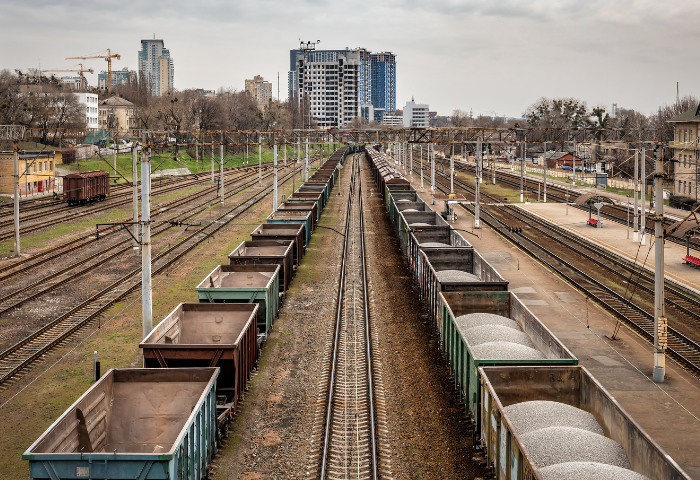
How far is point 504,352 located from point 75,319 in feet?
55.4

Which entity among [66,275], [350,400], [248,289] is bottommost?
[350,400]

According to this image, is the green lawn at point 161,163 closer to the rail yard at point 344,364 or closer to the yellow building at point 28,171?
the yellow building at point 28,171

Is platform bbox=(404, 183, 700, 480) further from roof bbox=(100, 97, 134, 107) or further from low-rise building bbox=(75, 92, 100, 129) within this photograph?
roof bbox=(100, 97, 134, 107)

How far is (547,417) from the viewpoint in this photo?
40.2 ft

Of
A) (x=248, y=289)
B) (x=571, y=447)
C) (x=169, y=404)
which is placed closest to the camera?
(x=571, y=447)

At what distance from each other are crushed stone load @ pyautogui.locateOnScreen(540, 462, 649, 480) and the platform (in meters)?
4.89

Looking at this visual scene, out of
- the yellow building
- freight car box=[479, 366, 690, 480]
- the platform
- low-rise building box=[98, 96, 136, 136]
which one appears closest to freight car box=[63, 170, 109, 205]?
the yellow building

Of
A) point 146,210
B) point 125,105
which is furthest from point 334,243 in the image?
point 125,105

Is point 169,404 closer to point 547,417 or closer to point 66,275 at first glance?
point 547,417

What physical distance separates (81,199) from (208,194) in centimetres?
1416

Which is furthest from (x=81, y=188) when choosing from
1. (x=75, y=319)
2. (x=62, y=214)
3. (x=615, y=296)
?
(x=615, y=296)

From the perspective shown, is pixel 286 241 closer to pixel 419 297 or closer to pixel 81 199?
pixel 419 297

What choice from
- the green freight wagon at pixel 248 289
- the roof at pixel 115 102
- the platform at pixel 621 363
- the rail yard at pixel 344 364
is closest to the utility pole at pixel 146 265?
the rail yard at pixel 344 364

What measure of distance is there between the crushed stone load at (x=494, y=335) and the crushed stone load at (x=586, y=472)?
6463mm
